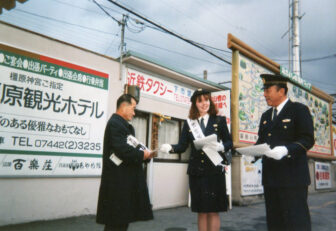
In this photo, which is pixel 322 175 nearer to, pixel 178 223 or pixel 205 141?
pixel 178 223

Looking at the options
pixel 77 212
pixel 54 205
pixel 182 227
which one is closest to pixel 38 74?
pixel 54 205

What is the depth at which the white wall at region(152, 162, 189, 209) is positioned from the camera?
277 inches

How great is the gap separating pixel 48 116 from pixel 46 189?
142 cm

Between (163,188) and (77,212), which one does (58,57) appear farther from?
(163,188)

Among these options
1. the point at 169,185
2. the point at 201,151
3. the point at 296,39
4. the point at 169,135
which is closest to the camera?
the point at 201,151

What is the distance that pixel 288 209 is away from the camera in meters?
2.26

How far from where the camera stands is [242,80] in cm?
793

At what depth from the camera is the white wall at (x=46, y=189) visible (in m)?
4.66

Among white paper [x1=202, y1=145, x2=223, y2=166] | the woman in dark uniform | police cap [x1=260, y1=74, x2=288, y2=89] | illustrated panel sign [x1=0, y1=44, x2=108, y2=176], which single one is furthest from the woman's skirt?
illustrated panel sign [x1=0, y1=44, x2=108, y2=176]

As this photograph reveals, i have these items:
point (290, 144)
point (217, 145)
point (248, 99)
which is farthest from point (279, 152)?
point (248, 99)

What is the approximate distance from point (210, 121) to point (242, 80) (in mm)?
5240

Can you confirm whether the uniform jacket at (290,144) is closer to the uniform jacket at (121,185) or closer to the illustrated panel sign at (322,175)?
the uniform jacket at (121,185)

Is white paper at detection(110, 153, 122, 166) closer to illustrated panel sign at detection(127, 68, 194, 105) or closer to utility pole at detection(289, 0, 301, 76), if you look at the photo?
illustrated panel sign at detection(127, 68, 194, 105)

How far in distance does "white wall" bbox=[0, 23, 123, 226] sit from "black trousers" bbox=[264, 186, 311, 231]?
4.21m
